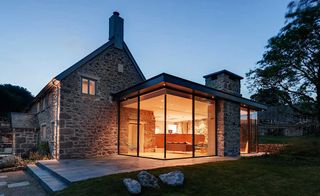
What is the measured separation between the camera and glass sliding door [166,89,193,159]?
1027 centimetres

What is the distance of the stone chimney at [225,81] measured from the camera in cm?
1205

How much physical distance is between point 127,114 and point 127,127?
2.48 ft

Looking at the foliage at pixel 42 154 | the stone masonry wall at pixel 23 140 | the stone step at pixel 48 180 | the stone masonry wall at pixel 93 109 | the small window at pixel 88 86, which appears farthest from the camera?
the stone masonry wall at pixel 23 140

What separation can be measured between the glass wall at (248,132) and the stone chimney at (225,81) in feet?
6.51

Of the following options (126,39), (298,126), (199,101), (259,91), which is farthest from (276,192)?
(298,126)

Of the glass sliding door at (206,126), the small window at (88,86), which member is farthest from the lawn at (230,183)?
the small window at (88,86)

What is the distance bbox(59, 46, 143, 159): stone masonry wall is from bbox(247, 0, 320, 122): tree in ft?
41.0

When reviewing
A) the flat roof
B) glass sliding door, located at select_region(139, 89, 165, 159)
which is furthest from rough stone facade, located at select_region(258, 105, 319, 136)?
glass sliding door, located at select_region(139, 89, 165, 159)

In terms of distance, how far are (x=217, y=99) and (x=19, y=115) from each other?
509 inches

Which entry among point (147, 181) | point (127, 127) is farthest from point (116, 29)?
point (147, 181)

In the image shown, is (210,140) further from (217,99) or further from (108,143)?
(108,143)

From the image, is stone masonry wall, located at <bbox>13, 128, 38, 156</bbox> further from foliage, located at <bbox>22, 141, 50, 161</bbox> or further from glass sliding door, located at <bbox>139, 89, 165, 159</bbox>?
glass sliding door, located at <bbox>139, 89, 165, 159</bbox>

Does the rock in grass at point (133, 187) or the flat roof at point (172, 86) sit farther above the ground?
the flat roof at point (172, 86)

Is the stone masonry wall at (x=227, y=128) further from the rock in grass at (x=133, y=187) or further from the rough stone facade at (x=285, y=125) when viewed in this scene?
the rough stone facade at (x=285, y=125)
